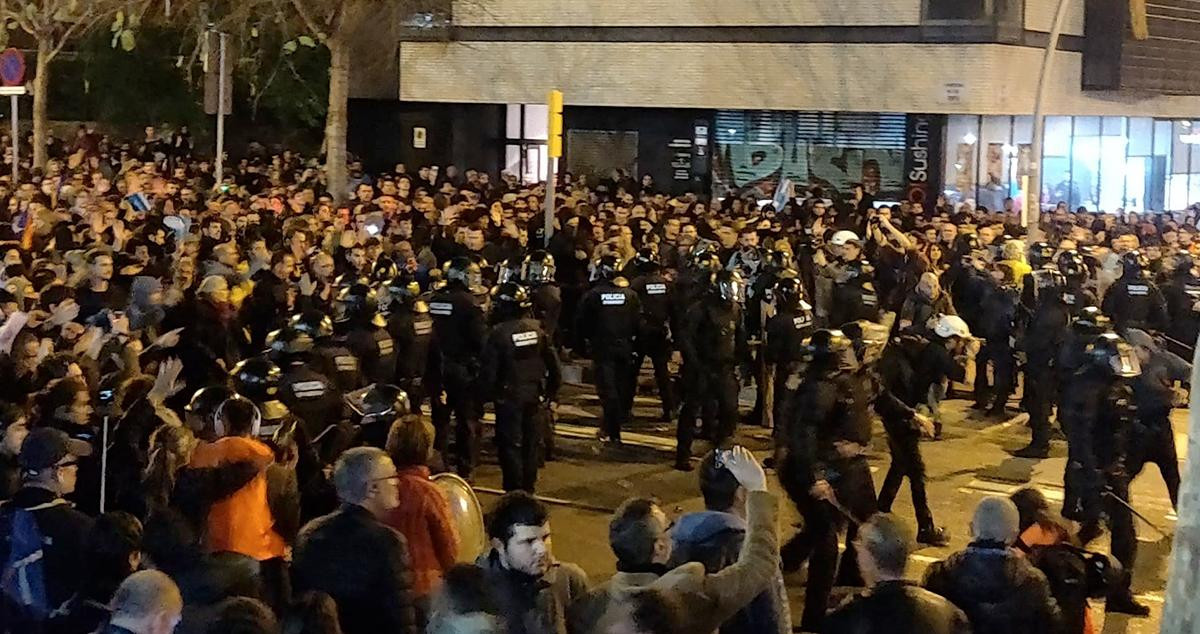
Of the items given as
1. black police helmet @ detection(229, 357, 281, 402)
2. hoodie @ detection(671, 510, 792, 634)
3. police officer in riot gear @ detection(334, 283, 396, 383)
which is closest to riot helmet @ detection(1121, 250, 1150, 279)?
police officer in riot gear @ detection(334, 283, 396, 383)

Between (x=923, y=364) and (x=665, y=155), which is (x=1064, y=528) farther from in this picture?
(x=665, y=155)

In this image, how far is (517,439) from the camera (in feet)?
35.9

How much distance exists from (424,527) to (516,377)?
4444 millimetres

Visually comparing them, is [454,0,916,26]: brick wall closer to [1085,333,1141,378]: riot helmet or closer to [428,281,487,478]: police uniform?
[428,281,487,478]: police uniform

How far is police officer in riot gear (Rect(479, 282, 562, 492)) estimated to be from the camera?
10.7m

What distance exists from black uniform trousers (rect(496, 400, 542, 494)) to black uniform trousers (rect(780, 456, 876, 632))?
8.92ft

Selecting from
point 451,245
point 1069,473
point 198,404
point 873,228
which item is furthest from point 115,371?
point 873,228

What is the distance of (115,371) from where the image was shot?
8.84 metres

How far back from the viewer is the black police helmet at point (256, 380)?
7.59 m

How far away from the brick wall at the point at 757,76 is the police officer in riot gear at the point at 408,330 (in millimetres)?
16497

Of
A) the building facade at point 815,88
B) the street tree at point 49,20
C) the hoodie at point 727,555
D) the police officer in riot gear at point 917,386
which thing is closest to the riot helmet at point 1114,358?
the police officer in riot gear at point 917,386

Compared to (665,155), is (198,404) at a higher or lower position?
lower

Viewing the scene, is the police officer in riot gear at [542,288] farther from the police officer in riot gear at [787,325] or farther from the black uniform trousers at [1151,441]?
the black uniform trousers at [1151,441]

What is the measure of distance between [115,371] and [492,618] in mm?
4948
